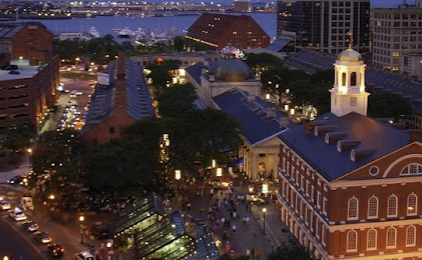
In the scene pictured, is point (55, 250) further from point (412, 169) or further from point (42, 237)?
point (412, 169)

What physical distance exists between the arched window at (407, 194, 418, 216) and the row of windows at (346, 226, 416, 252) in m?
1.00

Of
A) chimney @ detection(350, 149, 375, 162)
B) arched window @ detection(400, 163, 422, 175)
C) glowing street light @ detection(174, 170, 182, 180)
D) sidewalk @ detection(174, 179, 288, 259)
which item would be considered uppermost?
chimney @ detection(350, 149, 375, 162)

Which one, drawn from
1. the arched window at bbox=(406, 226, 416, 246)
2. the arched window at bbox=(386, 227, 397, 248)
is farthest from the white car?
the arched window at bbox=(406, 226, 416, 246)

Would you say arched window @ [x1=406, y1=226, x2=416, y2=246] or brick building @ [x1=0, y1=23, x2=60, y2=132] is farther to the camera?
brick building @ [x1=0, y1=23, x2=60, y2=132]

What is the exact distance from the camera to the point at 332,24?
555ft

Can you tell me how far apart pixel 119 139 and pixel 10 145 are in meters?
18.6

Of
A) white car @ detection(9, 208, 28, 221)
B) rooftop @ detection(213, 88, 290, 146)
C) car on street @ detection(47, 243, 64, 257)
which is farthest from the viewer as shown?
rooftop @ detection(213, 88, 290, 146)

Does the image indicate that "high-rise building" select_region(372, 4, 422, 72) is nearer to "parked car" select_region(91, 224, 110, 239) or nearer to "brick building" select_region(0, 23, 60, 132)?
"brick building" select_region(0, 23, 60, 132)

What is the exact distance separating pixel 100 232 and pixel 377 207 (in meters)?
20.1

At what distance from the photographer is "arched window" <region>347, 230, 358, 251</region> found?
134 feet

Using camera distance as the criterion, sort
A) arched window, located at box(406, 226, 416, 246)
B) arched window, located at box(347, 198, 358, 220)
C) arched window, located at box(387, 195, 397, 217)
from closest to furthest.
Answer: arched window, located at box(347, 198, 358, 220) → arched window, located at box(387, 195, 397, 217) → arched window, located at box(406, 226, 416, 246)

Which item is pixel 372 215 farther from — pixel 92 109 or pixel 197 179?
pixel 92 109

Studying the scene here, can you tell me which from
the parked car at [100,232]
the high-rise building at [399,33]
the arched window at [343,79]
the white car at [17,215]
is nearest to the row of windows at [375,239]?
A: the arched window at [343,79]

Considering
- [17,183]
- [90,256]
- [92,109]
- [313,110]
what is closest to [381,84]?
[313,110]
